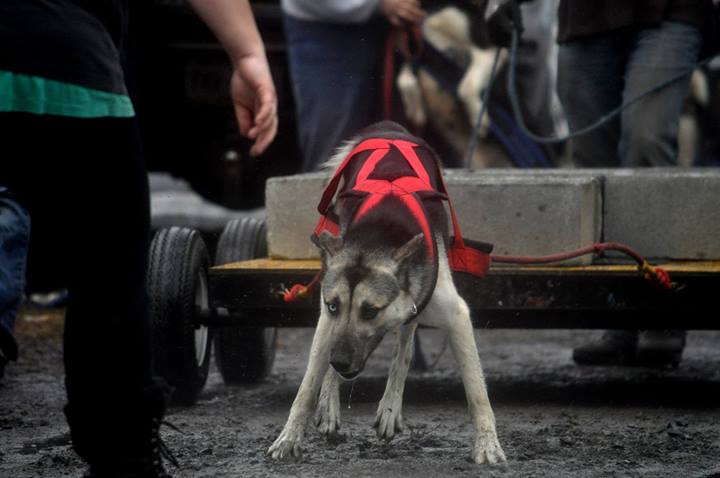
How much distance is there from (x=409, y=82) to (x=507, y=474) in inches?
209

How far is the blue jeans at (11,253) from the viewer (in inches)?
159

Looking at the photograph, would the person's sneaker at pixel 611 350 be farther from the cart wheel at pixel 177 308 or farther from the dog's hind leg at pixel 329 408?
the dog's hind leg at pixel 329 408

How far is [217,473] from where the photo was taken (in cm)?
378

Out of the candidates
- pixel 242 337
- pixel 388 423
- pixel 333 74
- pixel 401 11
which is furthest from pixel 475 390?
pixel 333 74

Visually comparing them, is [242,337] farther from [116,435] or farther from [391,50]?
[116,435]

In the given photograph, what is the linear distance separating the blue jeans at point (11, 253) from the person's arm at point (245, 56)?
4.04 ft

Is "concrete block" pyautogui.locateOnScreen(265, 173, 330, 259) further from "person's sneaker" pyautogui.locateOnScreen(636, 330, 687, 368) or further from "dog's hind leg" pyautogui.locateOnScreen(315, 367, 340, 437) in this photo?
"person's sneaker" pyautogui.locateOnScreen(636, 330, 687, 368)

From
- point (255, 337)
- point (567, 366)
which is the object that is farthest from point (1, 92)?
point (567, 366)

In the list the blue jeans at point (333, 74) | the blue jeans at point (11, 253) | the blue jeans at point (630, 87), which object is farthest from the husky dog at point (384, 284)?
the blue jeans at point (333, 74)

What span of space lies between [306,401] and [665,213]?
179 centimetres

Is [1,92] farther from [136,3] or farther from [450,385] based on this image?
[136,3]

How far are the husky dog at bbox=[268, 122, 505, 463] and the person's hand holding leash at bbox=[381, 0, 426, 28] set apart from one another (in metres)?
2.26

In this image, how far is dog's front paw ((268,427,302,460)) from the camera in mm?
3945

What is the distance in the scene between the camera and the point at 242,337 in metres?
5.54
